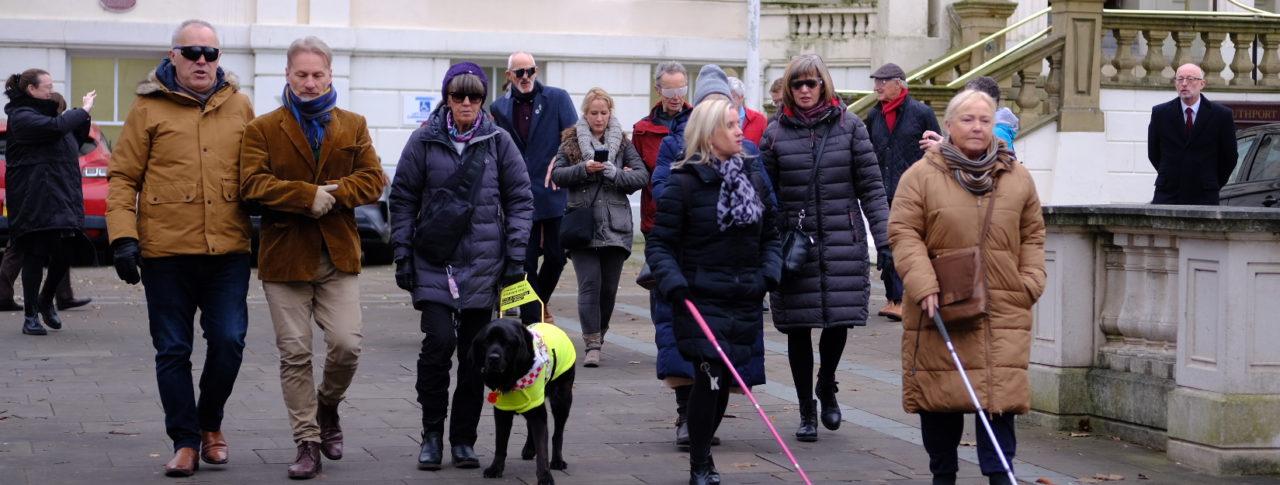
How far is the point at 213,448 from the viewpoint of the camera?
727 cm

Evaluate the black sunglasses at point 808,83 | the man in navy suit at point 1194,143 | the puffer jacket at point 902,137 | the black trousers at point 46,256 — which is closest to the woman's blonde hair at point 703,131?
the black sunglasses at point 808,83

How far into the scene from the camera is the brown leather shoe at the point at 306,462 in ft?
23.1

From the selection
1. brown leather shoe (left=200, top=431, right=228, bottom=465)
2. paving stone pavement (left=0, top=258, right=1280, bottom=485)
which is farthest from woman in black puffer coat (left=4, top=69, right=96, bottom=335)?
brown leather shoe (left=200, top=431, right=228, bottom=465)

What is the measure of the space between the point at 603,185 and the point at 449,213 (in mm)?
3373

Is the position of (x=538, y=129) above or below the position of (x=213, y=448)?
above

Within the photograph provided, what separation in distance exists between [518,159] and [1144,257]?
2.95m

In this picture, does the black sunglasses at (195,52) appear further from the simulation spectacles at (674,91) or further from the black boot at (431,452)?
the simulation spectacles at (674,91)

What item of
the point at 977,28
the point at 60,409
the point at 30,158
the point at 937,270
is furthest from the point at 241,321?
the point at 977,28

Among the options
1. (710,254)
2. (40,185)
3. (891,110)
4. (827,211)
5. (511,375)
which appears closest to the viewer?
(511,375)

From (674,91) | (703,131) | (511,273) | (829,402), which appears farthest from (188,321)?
(674,91)

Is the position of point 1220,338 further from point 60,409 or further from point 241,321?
point 60,409

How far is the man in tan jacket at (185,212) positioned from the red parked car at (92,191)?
11.0 metres

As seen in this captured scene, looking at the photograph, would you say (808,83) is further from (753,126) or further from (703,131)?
(753,126)

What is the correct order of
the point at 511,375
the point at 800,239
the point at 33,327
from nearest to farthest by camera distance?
the point at 511,375 < the point at 800,239 < the point at 33,327
